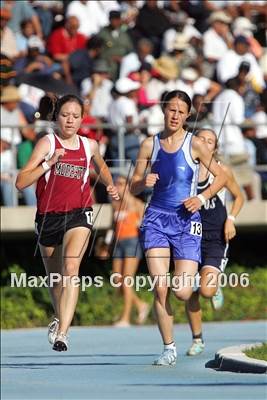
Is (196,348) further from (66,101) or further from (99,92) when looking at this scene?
(99,92)

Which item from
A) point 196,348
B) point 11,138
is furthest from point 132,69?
point 196,348

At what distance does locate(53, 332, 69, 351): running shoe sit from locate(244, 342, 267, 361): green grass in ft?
10.3

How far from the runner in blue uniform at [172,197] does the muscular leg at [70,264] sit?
0.61 m

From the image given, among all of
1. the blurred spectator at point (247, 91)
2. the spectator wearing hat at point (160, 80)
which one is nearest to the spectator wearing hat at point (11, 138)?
the spectator wearing hat at point (160, 80)

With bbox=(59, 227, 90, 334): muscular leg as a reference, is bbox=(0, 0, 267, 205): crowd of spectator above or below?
above

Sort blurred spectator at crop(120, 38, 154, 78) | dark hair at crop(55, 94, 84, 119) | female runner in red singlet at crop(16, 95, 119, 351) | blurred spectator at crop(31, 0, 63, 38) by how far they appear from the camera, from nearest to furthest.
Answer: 1. dark hair at crop(55, 94, 84, 119)
2. female runner in red singlet at crop(16, 95, 119, 351)
3. blurred spectator at crop(120, 38, 154, 78)
4. blurred spectator at crop(31, 0, 63, 38)

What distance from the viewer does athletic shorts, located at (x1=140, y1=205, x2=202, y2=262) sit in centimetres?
1308

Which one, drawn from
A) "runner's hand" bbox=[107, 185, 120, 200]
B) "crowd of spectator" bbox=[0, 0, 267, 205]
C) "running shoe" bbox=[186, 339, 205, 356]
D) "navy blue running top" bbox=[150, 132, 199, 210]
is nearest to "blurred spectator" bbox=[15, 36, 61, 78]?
"crowd of spectator" bbox=[0, 0, 267, 205]

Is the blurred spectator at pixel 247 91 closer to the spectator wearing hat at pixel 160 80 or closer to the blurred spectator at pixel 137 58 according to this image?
the spectator wearing hat at pixel 160 80

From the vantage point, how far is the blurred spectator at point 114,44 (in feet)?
76.8

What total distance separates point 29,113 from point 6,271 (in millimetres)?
3167

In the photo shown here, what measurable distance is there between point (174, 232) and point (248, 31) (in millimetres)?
→ 12989

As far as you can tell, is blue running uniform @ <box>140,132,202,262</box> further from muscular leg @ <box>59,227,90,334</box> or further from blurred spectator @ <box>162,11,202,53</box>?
blurred spectator @ <box>162,11,202,53</box>

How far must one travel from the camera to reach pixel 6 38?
23.0m
